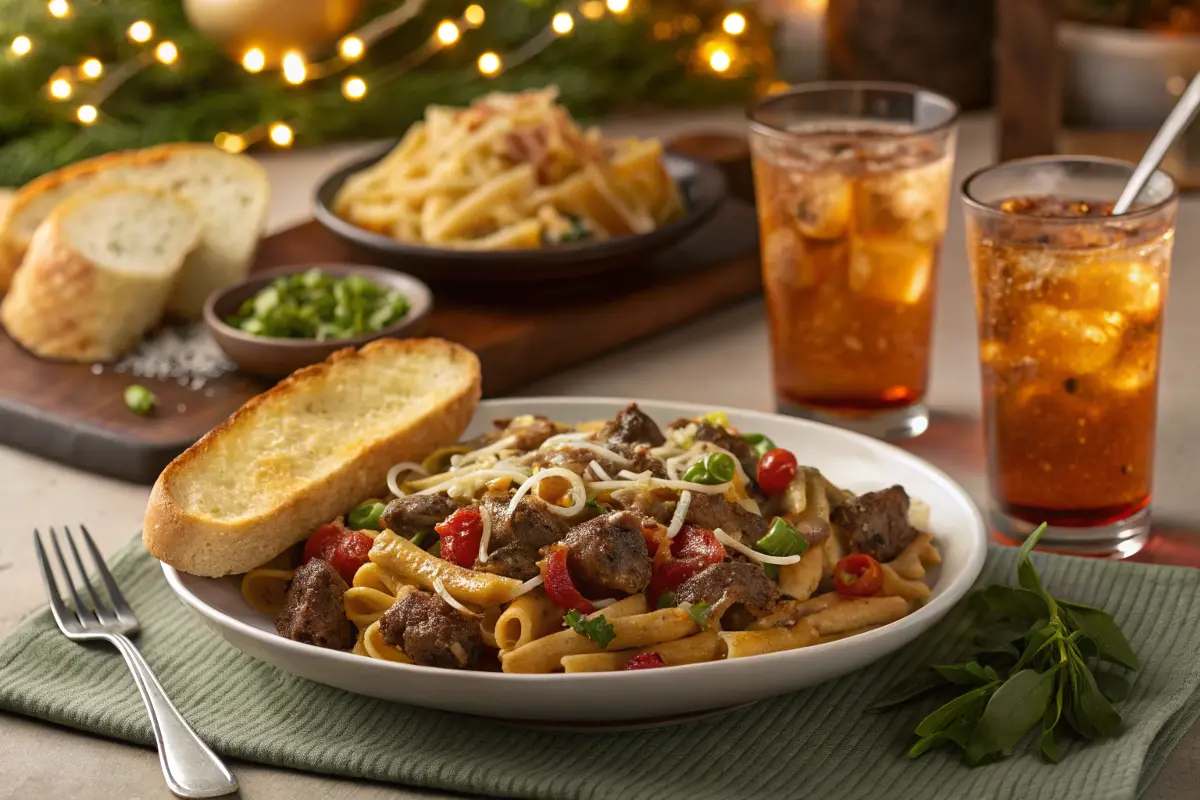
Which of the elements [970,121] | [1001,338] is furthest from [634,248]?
[970,121]

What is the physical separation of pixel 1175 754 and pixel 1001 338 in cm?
97

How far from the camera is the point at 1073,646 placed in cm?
257

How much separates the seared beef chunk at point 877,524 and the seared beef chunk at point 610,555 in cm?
50

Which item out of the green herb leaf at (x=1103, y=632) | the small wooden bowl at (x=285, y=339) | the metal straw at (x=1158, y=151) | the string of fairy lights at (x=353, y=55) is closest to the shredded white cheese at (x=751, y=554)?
the green herb leaf at (x=1103, y=632)

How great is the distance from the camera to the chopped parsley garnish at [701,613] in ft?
8.45

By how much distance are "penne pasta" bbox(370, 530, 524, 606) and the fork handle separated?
43 cm

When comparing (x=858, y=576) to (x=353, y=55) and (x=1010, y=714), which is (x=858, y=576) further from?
(x=353, y=55)

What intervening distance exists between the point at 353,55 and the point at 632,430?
13.4 feet

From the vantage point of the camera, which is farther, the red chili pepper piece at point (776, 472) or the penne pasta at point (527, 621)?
the red chili pepper piece at point (776, 472)

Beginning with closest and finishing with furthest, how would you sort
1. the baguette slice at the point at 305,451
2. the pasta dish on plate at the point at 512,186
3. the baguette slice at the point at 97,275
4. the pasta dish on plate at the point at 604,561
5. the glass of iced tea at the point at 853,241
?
the pasta dish on plate at the point at 604,561 → the baguette slice at the point at 305,451 → the glass of iced tea at the point at 853,241 → the baguette slice at the point at 97,275 → the pasta dish on plate at the point at 512,186

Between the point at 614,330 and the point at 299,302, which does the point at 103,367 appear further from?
the point at 614,330

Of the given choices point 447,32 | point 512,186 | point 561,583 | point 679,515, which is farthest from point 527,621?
point 447,32

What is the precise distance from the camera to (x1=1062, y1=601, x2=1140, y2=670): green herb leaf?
2.66 m

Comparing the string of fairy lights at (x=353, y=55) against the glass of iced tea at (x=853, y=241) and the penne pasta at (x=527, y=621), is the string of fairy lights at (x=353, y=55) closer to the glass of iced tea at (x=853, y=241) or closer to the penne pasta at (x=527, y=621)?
the glass of iced tea at (x=853, y=241)
